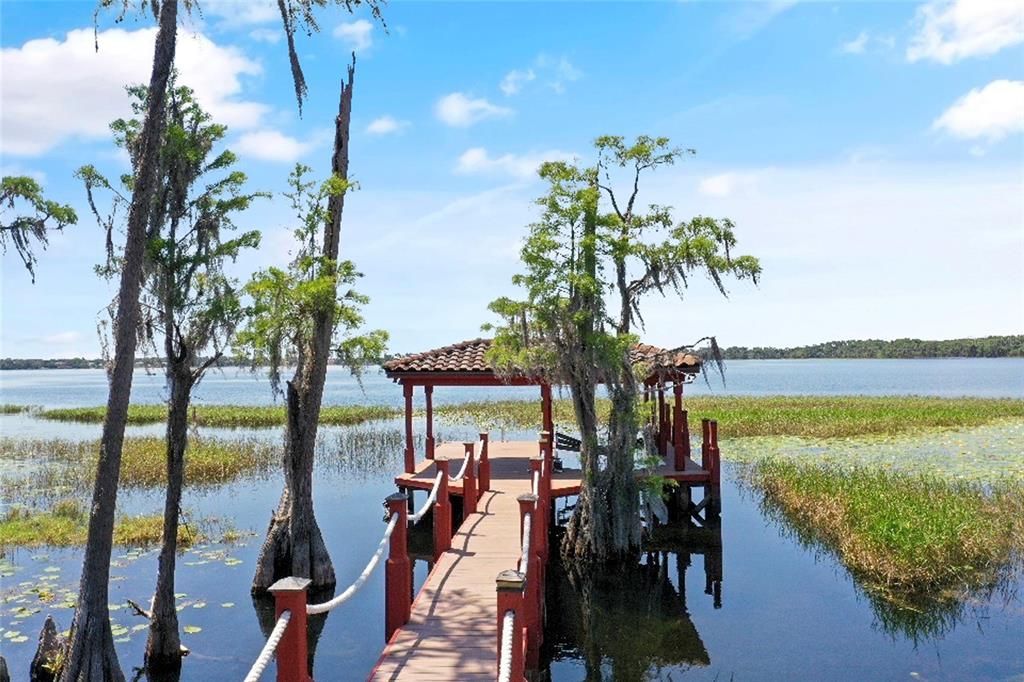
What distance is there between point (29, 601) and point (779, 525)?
13705mm

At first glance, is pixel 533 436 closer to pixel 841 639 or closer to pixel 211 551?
pixel 211 551

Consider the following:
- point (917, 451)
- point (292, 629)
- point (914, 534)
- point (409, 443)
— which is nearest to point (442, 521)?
point (292, 629)

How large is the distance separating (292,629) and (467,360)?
1214 cm

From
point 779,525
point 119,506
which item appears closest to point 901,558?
point 779,525

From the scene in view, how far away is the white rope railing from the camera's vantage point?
554 cm

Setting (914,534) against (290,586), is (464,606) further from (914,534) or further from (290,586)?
(914,534)

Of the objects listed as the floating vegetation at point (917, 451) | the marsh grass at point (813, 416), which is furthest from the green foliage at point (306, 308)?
the marsh grass at point (813, 416)

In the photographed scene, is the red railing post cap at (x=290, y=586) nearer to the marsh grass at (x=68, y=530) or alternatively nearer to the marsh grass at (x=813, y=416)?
the marsh grass at (x=68, y=530)

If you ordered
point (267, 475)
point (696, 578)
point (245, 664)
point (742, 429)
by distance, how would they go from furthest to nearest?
point (742, 429)
point (267, 475)
point (696, 578)
point (245, 664)

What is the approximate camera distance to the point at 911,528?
1297cm

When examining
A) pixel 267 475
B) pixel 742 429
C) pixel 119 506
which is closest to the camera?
pixel 119 506

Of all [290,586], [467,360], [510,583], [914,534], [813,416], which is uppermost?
[467,360]

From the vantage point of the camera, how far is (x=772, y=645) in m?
10.3

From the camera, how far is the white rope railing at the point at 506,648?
5.54m
